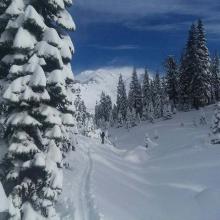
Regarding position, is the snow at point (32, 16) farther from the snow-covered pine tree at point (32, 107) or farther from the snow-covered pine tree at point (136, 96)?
the snow-covered pine tree at point (136, 96)

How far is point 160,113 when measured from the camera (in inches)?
3369

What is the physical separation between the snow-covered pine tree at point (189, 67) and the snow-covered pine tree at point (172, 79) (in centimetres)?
895

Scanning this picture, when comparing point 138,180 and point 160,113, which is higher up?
point 160,113

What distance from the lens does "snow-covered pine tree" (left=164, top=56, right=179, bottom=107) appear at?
82.1 meters

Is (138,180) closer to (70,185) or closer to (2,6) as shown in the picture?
(70,185)

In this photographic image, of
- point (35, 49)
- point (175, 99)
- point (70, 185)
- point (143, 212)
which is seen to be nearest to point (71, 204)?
point (143, 212)

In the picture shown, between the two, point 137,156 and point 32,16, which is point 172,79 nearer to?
point 137,156

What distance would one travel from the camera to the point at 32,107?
47.9 feet

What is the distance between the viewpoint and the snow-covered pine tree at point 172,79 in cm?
8212

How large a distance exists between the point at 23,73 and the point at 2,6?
8.75 feet

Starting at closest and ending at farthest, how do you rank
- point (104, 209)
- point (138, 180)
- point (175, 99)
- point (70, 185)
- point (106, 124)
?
1. point (104, 209)
2. point (70, 185)
3. point (138, 180)
4. point (175, 99)
5. point (106, 124)

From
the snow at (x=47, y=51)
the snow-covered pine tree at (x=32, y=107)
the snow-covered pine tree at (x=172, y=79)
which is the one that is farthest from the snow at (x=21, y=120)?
the snow-covered pine tree at (x=172, y=79)

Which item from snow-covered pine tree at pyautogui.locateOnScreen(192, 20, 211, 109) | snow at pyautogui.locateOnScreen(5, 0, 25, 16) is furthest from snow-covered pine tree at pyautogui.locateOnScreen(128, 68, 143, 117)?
snow at pyautogui.locateOnScreen(5, 0, 25, 16)

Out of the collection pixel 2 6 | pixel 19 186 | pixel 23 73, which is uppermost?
pixel 2 6
